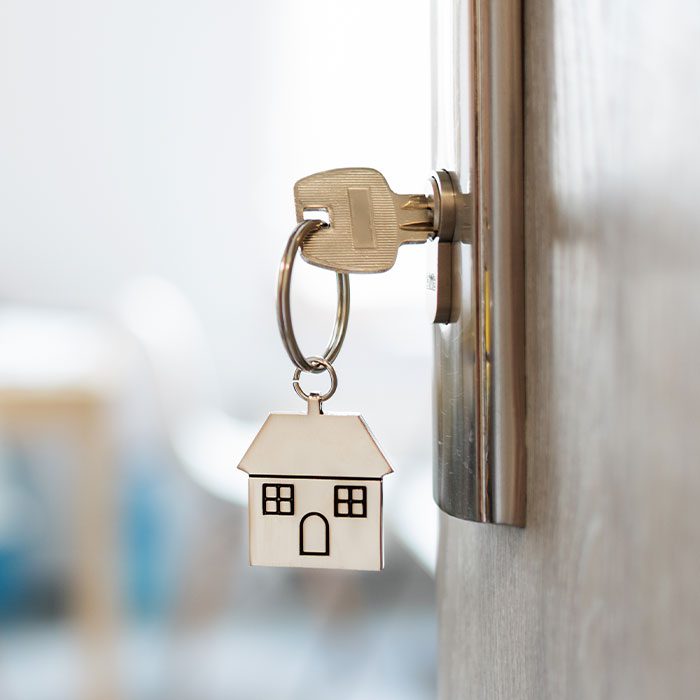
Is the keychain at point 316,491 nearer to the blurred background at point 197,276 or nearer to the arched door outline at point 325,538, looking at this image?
the arched door outline at point 325,538

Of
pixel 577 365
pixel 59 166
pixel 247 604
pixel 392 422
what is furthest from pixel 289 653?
pixel 577 365

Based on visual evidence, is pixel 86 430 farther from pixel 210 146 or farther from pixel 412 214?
pixel 412 214

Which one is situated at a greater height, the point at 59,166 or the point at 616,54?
the point at 59,166

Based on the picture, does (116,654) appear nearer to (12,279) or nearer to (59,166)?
(12,279)

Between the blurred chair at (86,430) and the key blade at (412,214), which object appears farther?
the blurred chair at (86,430)

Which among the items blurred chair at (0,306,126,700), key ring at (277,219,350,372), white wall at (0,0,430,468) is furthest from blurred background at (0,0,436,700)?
key ring at (277,219,350,372)

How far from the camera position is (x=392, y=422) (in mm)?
2113

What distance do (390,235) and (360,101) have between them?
1.83 meters

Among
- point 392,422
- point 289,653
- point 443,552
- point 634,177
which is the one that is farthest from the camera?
point 392,422

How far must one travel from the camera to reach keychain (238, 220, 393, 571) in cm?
31

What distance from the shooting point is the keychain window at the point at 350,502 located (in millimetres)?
314

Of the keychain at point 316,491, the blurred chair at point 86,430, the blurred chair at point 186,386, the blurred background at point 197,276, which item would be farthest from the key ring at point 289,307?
the blurred background at point 197,276

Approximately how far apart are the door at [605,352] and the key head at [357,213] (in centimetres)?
2

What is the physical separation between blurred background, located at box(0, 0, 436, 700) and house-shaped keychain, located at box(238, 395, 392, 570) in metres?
1.55
